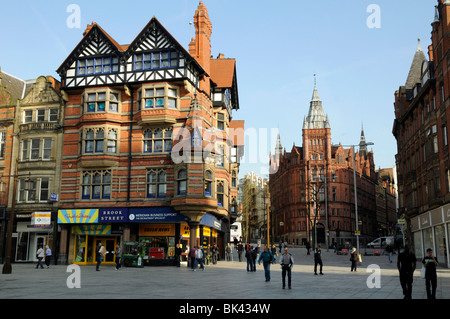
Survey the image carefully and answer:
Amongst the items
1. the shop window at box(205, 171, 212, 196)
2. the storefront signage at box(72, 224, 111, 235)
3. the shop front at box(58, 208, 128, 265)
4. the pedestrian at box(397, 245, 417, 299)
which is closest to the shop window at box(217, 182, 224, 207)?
the shop window at box(205, 171, 212, 196)

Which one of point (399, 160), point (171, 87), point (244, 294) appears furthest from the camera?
point (399, 160)

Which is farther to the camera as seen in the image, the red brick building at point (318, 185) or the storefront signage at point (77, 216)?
the red brick building at point (318, 185)

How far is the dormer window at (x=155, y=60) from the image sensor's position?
36.8 m

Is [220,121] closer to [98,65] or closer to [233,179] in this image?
[233,179]

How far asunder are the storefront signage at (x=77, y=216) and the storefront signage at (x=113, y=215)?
46 cm

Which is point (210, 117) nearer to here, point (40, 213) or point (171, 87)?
point (171, 87)

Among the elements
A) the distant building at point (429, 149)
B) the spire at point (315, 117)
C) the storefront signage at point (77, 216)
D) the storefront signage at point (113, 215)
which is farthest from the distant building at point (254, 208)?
the storefront signage at point (113, 215)

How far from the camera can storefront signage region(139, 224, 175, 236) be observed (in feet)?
118

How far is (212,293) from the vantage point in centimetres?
1569

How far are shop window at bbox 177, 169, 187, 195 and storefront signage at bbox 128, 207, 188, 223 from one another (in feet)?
5.10

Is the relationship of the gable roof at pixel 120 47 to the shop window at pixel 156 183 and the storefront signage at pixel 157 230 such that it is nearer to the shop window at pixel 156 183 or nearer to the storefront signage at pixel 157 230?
the shop window at pixel 156 183

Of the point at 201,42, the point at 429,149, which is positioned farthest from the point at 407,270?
the point at 201,42

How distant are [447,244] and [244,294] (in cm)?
2321
